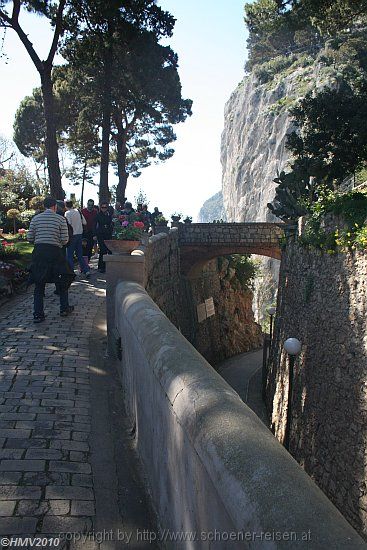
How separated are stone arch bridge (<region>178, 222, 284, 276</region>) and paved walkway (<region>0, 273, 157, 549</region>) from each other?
50.1ft

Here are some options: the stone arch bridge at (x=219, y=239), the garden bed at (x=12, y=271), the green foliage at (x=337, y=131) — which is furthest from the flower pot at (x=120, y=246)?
the stone arch bridge at (x=219, y=239)

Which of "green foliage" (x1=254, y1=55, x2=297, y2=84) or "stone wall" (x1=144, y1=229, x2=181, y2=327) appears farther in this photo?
"green foliage" (x1=254, y1=55, x2=297, y2=84)

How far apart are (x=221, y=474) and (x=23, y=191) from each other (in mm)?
28835

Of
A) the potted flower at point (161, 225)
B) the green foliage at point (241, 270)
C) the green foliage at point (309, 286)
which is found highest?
the potted flower at point (161, 225)

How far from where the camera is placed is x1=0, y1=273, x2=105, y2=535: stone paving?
2.95 meters

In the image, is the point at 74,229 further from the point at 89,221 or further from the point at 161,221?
the point at 161,221

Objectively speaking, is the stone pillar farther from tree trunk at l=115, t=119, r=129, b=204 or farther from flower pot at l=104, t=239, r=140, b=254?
tree trunk at l=115, t=119, r=129, b=204

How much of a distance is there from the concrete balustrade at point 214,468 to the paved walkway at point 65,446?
0.80 ft

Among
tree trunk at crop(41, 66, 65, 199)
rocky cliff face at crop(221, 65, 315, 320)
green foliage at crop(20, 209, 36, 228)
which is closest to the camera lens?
tree trunk at crop(41, 66, 65, 199)

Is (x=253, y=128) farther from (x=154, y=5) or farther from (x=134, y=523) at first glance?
(x=134, y=523)

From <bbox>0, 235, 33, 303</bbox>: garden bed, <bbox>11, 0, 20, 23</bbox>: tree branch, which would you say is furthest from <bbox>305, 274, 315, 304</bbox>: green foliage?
<bbox>11, 0, 20, 23</bbox>: tree branch

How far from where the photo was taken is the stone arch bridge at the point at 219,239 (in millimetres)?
22109

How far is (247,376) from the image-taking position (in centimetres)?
2297

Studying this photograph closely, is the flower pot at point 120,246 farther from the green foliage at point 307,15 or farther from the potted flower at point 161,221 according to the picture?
the green foliage at point 307,15
